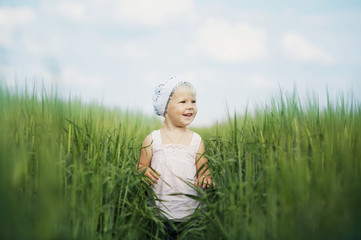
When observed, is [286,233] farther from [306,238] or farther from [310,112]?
[310,112]

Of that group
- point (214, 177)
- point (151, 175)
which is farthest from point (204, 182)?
point (151, 175)

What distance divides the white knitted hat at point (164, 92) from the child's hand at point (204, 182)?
0.64 m

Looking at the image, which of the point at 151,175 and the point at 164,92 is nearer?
the point at 151,175

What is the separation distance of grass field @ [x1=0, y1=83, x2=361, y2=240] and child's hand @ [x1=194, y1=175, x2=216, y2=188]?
6 centimetres

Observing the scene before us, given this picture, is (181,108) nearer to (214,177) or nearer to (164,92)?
(164,92)

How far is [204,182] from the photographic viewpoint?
254 cm

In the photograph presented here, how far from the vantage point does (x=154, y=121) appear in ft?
25.3

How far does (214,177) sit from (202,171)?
16 cm

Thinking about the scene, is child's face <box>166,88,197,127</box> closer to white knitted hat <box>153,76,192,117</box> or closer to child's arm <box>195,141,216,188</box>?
white knitted hat <box>153,76,192,117</box>

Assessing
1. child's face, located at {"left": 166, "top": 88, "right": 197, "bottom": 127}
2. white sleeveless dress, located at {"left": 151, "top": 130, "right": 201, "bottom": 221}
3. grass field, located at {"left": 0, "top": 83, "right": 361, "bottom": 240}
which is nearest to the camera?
grass field, located at {"left": 0, "top": 83, "right": 361, "bottom": 240}

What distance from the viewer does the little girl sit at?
2.46 m

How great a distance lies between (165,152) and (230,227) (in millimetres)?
834

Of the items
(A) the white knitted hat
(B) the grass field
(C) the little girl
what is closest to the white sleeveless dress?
(C) the little girl

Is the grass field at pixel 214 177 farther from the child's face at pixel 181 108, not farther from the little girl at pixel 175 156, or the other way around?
the child's face at pixel 181 108
